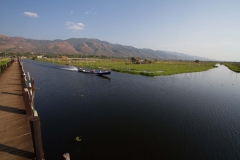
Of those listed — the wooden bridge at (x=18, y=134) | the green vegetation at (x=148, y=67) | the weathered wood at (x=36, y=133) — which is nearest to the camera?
the weathered wood at (x=36, y=133)

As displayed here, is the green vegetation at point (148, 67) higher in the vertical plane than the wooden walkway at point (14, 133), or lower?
lower

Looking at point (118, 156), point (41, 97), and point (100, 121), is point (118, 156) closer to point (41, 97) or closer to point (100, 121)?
point (100, 121)

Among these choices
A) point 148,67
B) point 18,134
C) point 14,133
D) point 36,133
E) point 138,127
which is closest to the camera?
point 36,133

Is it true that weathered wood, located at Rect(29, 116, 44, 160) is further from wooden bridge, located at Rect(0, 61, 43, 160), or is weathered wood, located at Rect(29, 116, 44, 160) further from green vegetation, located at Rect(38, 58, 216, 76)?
green vegetation, located at Rect(38, 58, 216, 76)

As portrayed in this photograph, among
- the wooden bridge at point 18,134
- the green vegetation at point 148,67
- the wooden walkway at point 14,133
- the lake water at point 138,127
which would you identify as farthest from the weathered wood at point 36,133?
the green vegetation at point 148,67

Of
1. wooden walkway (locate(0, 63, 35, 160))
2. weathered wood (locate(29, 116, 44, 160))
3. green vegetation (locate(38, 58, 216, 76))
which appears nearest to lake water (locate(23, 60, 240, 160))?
wooden walkway (locate(0, 63, 35, 160))

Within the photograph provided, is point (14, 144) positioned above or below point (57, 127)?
above

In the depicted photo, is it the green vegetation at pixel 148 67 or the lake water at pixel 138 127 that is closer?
the lake water at pixel 138 127

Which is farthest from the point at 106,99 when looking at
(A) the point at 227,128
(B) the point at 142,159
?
(A) the point at 227,128

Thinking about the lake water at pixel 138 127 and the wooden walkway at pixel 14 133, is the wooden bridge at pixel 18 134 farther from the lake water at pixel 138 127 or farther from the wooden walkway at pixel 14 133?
the lake water at pixel 138 127

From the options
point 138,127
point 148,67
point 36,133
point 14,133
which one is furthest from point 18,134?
point 148,67

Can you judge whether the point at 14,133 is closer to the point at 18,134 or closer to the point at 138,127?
the point at 18,134
